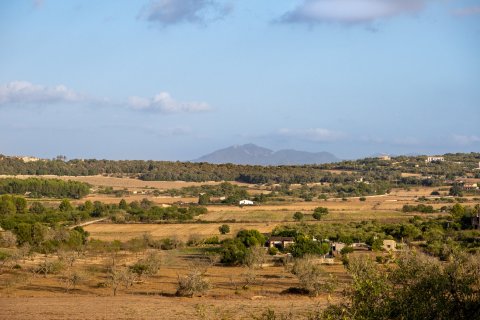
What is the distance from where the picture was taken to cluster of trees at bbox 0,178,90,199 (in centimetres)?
12712

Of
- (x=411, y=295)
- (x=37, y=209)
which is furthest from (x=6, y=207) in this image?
(x=411, y=295)

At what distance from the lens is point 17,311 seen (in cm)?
3444

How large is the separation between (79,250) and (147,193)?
255 ft

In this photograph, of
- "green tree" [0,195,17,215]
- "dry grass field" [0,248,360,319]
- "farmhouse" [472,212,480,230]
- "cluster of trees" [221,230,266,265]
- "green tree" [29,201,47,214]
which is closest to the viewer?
"dry grass field" [0,248,360,319]

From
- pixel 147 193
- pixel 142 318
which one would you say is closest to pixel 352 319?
pixel 142 318

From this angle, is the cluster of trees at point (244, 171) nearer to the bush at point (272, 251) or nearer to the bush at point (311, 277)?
the bush at point (272, 251)

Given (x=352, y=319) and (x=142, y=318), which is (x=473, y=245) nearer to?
(x=142, y=318)

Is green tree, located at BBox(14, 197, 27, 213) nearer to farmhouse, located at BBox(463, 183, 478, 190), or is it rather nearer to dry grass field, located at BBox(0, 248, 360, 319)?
dry grass field, located at BBox(0, 248, 360, 319)

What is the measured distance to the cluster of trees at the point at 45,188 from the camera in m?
127

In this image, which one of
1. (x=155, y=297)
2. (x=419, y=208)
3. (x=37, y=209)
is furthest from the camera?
(x=419, y=208)

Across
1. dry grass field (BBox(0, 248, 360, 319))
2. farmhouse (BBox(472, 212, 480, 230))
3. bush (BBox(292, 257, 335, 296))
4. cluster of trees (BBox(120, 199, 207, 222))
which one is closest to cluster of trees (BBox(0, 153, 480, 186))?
cluster of trees (BBox(120, 199, 207, 222))

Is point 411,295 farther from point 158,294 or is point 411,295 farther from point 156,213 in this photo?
point 156,213

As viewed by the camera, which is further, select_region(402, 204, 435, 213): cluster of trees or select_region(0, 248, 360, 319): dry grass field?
select_region(402, 204, 435, 213): cluster of trees

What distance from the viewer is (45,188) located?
12825 centimetres
